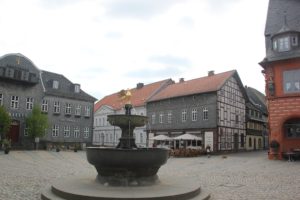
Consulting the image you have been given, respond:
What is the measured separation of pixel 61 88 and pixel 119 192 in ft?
117

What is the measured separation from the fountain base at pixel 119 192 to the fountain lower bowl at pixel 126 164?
0.31 metres

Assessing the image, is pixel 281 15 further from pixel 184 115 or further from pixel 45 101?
pixel 45 101

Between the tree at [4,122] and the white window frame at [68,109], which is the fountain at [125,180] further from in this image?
the white window frame at [68,109]

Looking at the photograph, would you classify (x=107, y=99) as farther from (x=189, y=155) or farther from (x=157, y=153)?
(x=157, y=153)

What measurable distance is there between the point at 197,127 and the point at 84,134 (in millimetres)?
15271

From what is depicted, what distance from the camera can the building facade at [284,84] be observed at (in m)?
25.4

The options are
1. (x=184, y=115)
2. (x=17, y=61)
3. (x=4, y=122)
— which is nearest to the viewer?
(x=4, y=122)

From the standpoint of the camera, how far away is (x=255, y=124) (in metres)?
47.5

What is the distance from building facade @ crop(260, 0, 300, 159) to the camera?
25.4 metres

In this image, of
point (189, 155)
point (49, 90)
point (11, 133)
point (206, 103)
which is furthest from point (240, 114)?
point (11, 133)

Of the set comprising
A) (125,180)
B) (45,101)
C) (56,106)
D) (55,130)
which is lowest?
(125,180)

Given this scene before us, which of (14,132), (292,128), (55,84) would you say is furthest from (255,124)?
(14,132)

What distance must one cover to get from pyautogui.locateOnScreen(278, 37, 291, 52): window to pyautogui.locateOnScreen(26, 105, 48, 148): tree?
25.2 m

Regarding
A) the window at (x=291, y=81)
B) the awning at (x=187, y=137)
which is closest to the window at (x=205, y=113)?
the awning at (x=187, y=137)
